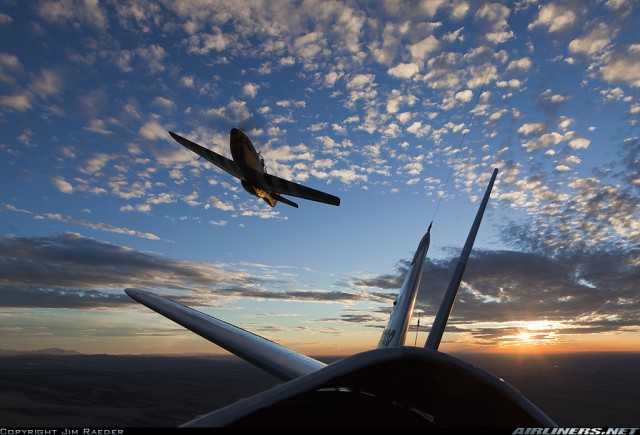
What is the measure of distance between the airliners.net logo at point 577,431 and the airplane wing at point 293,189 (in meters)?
26.6

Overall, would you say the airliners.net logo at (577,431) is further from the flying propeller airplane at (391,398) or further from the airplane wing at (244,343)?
the airplane wing at (244,343)

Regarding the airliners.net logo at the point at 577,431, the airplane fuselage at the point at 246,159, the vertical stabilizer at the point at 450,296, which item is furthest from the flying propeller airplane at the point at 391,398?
the airplane fuselage at the point at 246,159

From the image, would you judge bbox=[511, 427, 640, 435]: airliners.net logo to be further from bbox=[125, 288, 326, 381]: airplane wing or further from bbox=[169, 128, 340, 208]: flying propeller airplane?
bbox=[169, 128, 340, 208]: flying propeller airplane

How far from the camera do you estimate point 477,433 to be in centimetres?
371

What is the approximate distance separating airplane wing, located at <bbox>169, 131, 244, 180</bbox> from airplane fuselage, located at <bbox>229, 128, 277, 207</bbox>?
812mm

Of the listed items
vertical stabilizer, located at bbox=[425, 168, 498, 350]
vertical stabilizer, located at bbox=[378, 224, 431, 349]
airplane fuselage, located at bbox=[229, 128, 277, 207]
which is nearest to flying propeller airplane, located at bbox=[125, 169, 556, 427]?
vertical stabilizer, located at bbox=[425, 168, 498, 350]

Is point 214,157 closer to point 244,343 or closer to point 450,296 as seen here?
point 244,343

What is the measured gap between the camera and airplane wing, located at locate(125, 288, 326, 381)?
35.2 ft

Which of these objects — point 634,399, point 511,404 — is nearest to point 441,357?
point 511,404

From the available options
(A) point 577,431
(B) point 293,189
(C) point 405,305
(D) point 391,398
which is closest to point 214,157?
(B) point 293,189

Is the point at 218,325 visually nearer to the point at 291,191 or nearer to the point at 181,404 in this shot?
the point at 291,191

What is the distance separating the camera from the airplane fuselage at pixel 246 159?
1209 inches

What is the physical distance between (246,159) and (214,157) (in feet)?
12.5

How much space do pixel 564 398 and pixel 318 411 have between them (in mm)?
233019
